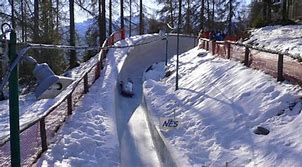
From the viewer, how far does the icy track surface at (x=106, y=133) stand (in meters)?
9.18

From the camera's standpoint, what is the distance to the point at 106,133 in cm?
1122

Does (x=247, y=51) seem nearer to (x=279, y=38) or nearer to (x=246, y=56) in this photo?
(x=246, y=56)

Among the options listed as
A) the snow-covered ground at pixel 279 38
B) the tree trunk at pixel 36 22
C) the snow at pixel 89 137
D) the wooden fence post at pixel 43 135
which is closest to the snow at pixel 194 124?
the snow at pixel 89 137

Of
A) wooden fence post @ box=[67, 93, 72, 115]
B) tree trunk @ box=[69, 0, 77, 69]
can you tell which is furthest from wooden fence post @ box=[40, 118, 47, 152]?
tree trunk @ box=[69, 0, 77, 69]

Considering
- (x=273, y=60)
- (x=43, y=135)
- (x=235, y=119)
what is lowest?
(x=43, y=135)

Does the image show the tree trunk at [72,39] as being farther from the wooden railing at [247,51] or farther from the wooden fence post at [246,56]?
the wooden fence post at [246,56]

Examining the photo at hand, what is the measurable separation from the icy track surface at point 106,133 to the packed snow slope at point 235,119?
81 cm

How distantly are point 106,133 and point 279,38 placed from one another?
12594 millimetres

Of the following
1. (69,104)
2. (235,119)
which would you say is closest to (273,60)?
(235,119)

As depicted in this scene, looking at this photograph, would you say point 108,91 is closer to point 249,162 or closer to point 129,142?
point 129,142

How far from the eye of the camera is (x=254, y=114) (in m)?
9.24

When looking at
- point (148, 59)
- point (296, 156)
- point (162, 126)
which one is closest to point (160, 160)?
point (162, 126)

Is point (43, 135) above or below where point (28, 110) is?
above

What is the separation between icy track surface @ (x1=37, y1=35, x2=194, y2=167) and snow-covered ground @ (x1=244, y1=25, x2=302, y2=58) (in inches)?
236
